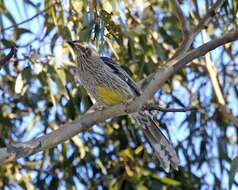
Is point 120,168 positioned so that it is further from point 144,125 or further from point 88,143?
point 144,125

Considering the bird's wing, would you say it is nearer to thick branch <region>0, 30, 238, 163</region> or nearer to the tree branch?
the tree branch

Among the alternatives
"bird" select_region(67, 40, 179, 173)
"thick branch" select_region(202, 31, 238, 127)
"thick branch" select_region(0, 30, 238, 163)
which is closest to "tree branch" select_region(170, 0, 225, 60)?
"bird" select_region(67, 40, 179, 173)

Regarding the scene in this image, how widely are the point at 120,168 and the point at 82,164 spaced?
0.77 feet

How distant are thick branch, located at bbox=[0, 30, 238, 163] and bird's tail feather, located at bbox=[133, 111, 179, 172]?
0.44 metres

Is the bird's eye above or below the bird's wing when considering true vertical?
above

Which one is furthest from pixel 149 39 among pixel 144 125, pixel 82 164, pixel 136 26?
pixel 144 125

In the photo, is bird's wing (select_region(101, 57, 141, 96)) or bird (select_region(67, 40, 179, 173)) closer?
bird (select_region(67, 40, 179, 173))

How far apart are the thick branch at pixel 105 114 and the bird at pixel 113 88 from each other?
38cm

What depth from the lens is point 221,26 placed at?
4.71m

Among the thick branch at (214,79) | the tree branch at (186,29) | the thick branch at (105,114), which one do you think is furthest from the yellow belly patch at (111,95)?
the thick branch at (214,79)

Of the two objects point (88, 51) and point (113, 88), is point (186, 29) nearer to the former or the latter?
point (113, 88)

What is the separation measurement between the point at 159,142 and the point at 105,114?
52cm

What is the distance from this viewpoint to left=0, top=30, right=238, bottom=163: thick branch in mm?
2703

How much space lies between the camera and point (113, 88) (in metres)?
3.59
